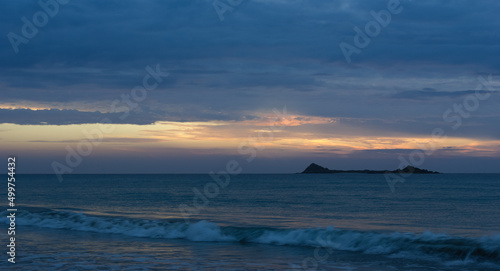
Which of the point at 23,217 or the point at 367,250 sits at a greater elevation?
the point at 23,217

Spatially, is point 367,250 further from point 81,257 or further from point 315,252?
point 81,257

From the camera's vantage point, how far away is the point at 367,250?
20.4 metres

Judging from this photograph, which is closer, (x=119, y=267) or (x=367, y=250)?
(x=119, y=267)

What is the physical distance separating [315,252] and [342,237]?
2849 mm

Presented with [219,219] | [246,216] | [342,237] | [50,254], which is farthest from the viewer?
[246,216]

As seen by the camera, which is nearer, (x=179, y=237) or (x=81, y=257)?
(x=81, y=257)

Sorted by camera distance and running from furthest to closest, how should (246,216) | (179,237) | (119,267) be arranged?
(246,216) < (179,237) < (119,267)

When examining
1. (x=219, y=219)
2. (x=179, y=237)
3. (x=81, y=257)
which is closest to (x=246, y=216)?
(x=219, y=219)

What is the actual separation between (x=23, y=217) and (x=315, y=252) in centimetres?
2459

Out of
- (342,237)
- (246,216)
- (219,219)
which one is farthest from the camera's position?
(246,216)

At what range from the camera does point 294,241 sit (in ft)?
75.0

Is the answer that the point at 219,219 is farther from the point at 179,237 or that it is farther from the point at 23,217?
the point at 23,217

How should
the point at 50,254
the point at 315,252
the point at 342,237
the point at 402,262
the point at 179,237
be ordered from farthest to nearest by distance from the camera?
the point at 179,237
the point at 342,237
the point at 315,252
the point at 50,254
the point at 402,262

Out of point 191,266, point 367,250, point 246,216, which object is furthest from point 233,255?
point 246,216
